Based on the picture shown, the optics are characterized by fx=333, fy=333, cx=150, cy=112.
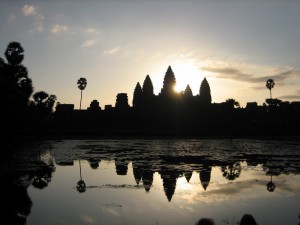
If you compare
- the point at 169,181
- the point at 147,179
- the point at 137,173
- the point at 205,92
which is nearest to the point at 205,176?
the point at 169,181

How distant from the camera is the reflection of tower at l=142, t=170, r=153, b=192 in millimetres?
14786

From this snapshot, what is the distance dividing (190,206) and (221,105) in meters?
83.0

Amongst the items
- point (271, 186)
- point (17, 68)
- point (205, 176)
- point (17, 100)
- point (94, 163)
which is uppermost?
point (17, 68)

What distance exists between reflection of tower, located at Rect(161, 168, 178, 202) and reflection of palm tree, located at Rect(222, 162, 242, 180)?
2856 mm

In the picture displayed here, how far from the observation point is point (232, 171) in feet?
64.2

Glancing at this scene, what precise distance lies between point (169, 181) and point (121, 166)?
600 cm

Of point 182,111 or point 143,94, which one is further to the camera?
point 143,94

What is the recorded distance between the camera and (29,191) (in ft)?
44.1

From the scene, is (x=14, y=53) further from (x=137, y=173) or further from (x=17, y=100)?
(x=137, y=173)

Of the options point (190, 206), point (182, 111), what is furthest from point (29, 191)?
point (182, 111)

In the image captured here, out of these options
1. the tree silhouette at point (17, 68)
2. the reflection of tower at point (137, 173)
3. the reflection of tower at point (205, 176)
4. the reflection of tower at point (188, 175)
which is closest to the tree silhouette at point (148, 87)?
the tree silhouette at point (17, 68)

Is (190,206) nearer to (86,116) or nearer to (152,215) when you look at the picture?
(152,215)

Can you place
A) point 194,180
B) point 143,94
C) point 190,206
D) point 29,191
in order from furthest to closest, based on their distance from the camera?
1. point 143,94
2. point 194,180
3. point 29,191
4. point 190,206

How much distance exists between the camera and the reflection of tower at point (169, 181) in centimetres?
1345
